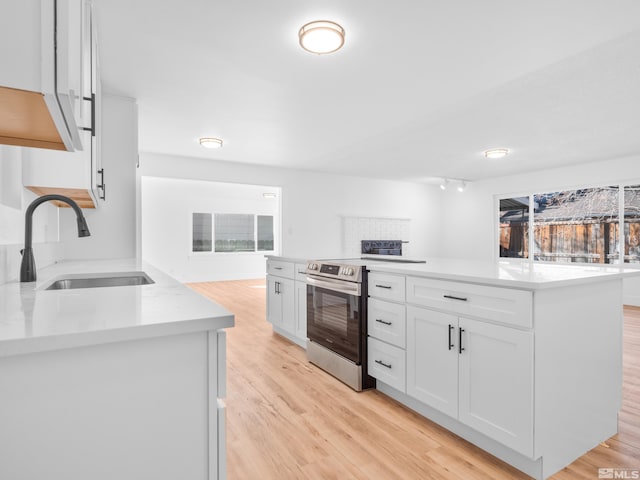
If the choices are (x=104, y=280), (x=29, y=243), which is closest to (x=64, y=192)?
(x=104, y=280)

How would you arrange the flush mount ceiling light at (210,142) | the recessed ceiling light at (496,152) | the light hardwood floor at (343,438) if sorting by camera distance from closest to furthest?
the light hardwood floor at (343,438)
the flush mount ceiling light at (210,142)
the recessed ceiling light at (496,152)

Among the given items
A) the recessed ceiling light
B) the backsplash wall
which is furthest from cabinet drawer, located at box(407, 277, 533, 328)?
the backsplash wall

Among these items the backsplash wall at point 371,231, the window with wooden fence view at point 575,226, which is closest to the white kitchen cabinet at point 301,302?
the backsplash wall at point 371,231

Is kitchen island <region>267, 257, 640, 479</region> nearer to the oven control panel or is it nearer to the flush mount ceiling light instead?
the oven control panel

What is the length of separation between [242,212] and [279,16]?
301 inches

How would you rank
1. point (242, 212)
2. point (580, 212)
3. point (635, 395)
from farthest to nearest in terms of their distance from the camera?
point (242, 212)
point (580, 212)
point (635, 395)

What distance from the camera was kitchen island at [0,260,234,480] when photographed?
68 centimetres

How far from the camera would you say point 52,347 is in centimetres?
66

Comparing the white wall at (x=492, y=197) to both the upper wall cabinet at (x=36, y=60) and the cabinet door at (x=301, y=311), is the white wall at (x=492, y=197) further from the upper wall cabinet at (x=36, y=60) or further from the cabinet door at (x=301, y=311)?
the upper wall cabinet at (x=36, y=60)

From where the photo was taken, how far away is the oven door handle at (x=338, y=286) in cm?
243

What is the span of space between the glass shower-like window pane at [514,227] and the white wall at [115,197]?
6.81 m

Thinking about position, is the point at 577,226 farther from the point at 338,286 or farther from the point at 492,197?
the point at 338,286

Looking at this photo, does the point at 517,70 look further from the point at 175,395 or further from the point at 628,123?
the point at 175,395

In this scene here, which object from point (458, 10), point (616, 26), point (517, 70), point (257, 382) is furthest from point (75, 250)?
point (616, 26)
